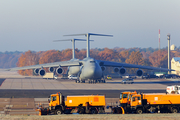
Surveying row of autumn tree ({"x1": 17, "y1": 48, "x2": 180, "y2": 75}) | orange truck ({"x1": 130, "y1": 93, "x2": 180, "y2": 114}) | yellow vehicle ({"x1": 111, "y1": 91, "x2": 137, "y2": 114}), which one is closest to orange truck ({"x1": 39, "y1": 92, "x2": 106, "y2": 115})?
yellow vehicle ({"x1": 111, "y1": 91, "x2": 137, "y2": 114})

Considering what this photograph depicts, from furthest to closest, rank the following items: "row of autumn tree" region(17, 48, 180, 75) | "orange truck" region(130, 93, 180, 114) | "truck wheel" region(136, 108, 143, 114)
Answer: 1. "row of autumn tree" region(17, 48, 180, 75)
2. "orange truck" region(130, 93, 180, 114)
3. "truck wheel" region(136, 108, 143, 114)

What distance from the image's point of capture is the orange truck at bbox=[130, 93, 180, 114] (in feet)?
78.1

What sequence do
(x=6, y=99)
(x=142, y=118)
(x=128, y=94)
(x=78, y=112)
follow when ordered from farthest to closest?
(x=6, y=99) < (x=128, y=94) < (x=78, y=112) < (x=142, y=118)

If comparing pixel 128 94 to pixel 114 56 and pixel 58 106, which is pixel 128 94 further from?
pixel 114 56

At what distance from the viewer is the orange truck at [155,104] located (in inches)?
937

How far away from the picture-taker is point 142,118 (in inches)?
807

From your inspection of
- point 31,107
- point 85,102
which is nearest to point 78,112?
point 85,102

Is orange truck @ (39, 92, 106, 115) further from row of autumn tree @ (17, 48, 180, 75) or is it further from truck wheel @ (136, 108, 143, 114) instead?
row of autumn tree @ (17, 48, 180, 75)

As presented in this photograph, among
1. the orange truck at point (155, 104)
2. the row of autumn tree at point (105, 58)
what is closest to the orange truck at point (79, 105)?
A: the orange truck at point (155, 104)

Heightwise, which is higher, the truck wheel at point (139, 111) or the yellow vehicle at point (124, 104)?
the yellow vehicle at point (124, 104)

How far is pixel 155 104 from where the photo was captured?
23.9 metres

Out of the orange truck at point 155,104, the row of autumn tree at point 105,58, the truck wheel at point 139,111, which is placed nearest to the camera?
the truck wheel at point 139,111

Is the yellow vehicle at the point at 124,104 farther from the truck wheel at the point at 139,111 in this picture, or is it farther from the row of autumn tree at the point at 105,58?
the row of autumn tree at the point at 105,58

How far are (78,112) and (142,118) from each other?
5.34 meters
